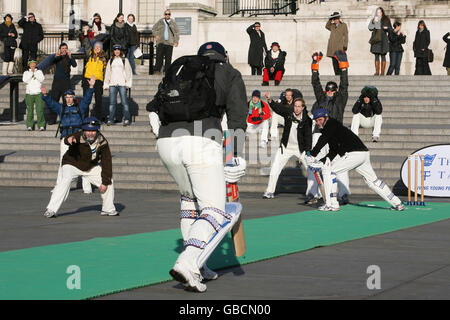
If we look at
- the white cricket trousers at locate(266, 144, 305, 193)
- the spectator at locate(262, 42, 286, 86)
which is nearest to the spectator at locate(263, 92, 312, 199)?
the white cricket trousers at locate(266, 144, 305, 193)

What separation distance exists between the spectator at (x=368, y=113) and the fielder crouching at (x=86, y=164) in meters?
7.22

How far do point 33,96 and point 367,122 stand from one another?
829 centimetres

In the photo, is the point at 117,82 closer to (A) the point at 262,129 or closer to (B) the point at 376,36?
(A) the point at 262,129

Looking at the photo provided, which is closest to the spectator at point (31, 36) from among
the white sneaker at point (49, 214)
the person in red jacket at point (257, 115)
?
the person in red jacket at point (257, 115)

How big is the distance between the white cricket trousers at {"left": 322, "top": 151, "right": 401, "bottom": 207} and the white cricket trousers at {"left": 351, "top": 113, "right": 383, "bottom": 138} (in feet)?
16.4

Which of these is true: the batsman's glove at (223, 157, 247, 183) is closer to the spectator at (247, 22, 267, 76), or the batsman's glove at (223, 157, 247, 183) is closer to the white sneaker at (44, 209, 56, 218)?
the white sneaker at (44, 209, 56, 218)

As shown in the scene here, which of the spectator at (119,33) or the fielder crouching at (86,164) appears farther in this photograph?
the spectator at (119,33)

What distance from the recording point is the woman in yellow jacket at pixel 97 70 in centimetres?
2409

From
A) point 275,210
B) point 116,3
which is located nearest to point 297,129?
point 275,210

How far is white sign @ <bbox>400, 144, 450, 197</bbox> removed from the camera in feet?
57.1

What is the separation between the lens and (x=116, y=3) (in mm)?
44062

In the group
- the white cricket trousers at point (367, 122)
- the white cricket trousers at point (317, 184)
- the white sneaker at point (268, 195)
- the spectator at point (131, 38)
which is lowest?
the white sneaker at point (268, 195)

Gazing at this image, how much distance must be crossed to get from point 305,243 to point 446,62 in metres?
19.3

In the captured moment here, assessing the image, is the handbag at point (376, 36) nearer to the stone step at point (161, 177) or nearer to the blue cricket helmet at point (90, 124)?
the stone step at point (161, 177)
